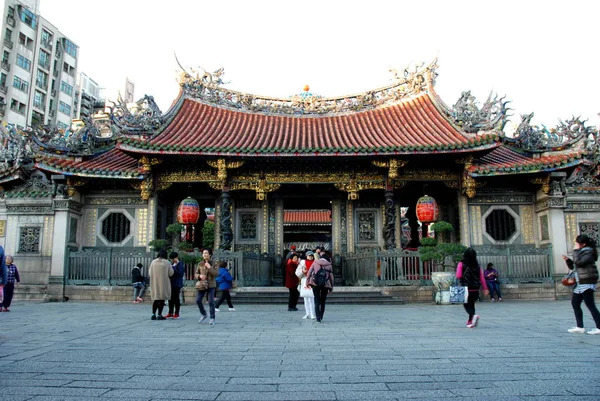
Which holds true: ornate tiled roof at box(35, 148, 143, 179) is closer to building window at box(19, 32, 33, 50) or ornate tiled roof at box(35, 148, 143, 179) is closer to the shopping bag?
the shopping bag

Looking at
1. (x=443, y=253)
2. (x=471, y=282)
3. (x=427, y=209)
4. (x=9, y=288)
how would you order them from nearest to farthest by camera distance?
1. (x=471, y=282)
2. (x=9, y=288)
3. (x=443, y=253)
4. (x=427, y=209)

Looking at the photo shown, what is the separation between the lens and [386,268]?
48.1 feet

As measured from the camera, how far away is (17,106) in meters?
45.4

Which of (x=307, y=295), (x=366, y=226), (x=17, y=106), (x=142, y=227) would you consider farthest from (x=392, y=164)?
(x=17, y=106)

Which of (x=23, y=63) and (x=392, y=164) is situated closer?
(x=392, y=164)

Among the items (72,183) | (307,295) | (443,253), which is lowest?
(307,295)

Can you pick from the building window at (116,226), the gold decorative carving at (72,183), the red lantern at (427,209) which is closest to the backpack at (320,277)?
the red lantern at (427,209)

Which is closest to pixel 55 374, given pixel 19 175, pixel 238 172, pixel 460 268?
pixel 460 268

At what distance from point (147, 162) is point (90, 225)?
3.30 m

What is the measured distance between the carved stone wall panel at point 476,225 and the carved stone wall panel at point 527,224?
151 cm

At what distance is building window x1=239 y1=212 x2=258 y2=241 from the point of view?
17.9 metres

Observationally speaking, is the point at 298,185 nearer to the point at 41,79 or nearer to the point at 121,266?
the point at 121,266

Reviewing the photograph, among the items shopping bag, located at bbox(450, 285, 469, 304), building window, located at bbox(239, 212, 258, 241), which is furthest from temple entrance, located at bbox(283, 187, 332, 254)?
shopping bag, located at bbox(450, 285, 469, 304)

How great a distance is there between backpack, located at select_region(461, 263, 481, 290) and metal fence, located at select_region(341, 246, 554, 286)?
21.5 ft
